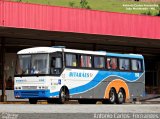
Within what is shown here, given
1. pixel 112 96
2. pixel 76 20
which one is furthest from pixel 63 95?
pixel 76 20

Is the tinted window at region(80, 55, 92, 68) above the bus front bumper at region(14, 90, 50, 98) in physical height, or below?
above

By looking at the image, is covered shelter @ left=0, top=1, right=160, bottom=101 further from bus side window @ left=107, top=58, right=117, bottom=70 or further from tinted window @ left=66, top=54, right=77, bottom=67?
tinted window @ left=66, top=54, right=77, bottom=67

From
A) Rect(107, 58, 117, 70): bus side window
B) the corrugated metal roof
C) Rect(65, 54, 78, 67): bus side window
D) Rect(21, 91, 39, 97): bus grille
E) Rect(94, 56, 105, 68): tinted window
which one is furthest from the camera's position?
the corrugated metal roof

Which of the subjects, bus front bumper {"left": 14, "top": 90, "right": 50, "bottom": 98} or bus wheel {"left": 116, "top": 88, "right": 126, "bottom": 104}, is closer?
bus front bumper {"left": 14, "top": 90, "right": 50, "bottom": 98}

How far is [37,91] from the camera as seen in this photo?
2717cm

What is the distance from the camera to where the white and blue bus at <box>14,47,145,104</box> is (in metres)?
27.0

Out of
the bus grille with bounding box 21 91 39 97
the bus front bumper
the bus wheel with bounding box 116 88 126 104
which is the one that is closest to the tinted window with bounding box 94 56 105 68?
the bus wheel with bounding box 116 88 126 104

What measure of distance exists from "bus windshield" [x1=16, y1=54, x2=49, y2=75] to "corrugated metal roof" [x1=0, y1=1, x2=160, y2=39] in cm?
388

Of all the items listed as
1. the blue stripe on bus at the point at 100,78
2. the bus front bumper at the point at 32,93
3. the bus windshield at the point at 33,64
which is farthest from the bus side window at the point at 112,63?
the bus front bumper at the point at 32,93

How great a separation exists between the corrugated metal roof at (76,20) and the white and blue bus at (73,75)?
413 centimetres

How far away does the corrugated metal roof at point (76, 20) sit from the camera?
31594mm

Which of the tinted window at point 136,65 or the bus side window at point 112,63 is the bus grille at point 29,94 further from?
the tinted window at point 136,65

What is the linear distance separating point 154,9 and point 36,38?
78871 mm

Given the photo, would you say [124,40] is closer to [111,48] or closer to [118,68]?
[111,48]
